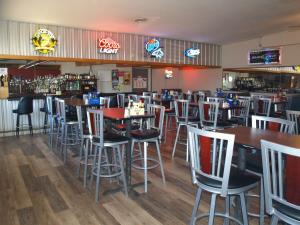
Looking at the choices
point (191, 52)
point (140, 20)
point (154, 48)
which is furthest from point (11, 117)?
point (191, 52)

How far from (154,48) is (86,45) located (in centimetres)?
219

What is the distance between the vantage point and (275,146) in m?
1.49

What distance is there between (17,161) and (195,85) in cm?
829

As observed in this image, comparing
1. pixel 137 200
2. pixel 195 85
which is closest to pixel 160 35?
pixel 195 85

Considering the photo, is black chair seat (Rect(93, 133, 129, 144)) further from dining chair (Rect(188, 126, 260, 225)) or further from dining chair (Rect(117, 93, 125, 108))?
dining chair (Rect(117, 93, 125, 108))

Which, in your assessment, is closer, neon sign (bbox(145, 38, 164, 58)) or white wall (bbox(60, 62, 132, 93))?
neon sign (bbox(145, 38, 164, 58))

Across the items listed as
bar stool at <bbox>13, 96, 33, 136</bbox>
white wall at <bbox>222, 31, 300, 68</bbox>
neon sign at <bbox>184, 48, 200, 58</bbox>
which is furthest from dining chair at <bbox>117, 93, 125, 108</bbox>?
white wall at <bbox>222, 31, 300, 68</bbox>

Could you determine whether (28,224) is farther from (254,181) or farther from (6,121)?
(6,121)

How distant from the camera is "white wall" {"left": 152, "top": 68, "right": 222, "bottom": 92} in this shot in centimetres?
1020

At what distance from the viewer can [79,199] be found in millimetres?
3113

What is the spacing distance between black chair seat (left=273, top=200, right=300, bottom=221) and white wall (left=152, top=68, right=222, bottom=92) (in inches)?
344

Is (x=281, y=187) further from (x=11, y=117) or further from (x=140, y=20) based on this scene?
(x=11, y=117)

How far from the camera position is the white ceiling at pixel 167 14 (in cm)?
484

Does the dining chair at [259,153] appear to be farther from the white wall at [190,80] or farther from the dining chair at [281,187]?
the white wall at [190,80]
